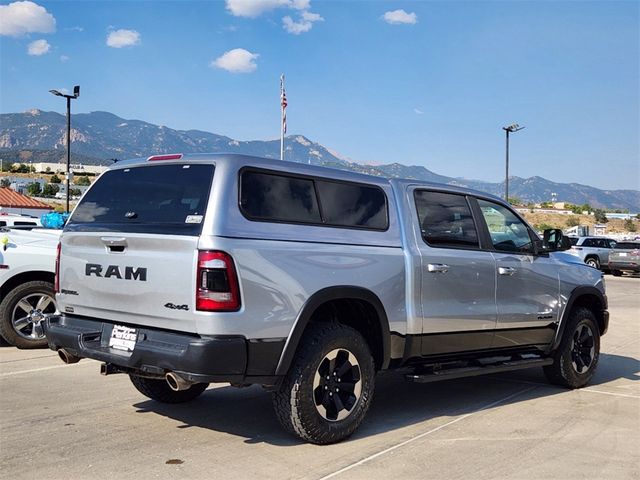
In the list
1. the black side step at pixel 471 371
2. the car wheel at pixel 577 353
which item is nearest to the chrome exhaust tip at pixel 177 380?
the black side step at pixel 471 371

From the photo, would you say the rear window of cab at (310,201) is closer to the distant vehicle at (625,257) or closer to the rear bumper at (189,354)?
the rear bumper at (189,354)

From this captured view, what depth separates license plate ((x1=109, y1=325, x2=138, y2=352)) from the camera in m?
4.37

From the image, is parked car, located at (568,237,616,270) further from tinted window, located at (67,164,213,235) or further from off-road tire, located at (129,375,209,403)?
tinted window, located at (67,164,213,235)

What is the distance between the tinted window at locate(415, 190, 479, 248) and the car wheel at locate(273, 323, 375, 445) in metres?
1.20

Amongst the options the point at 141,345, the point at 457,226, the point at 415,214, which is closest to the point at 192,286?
the point at 141,345

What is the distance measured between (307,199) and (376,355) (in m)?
1.32

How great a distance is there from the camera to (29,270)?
8000 mm

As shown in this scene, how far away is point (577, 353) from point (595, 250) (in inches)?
993

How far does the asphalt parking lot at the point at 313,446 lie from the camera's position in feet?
13.7

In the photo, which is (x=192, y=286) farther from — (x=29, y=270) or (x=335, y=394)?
(x=29, y=270)

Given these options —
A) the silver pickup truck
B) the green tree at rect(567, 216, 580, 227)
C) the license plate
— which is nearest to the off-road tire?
the silver pickup truck

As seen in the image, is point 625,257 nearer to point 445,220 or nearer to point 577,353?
point 577,353

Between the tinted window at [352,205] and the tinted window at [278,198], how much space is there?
109mm

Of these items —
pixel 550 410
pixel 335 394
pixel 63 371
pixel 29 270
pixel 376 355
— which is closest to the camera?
pixel 335 394
